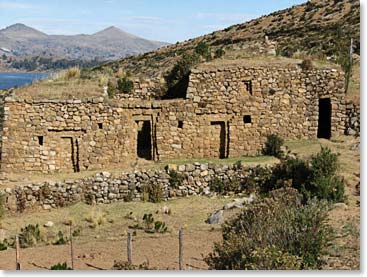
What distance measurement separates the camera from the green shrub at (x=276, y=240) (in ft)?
29.5

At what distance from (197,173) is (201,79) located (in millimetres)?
3480

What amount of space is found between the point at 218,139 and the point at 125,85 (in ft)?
12.9

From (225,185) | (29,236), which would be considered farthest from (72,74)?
(29,236)

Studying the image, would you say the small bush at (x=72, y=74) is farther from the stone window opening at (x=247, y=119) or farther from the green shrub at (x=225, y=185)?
the green shrub at (x=225, y=185)

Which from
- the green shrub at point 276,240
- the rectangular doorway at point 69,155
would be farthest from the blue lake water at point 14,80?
the green shrub at point 276,240

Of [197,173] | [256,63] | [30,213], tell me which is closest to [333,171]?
[197,173]

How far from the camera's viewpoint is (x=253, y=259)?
9070 millimetres

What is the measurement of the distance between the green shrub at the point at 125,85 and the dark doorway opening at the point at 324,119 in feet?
21.1

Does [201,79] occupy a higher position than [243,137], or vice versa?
[201,79]

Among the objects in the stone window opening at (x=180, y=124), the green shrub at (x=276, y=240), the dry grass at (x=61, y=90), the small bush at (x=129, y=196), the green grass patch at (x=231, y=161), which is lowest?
the small bush at (x=129, y=196)

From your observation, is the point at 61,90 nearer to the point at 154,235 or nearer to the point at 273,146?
the point at 273,146

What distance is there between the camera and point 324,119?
19.5m

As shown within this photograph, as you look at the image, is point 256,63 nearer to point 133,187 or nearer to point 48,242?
point 133,187

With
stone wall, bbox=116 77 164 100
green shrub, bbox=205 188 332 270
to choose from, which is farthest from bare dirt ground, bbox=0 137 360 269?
stone wall, bbox=116 77 164 100
